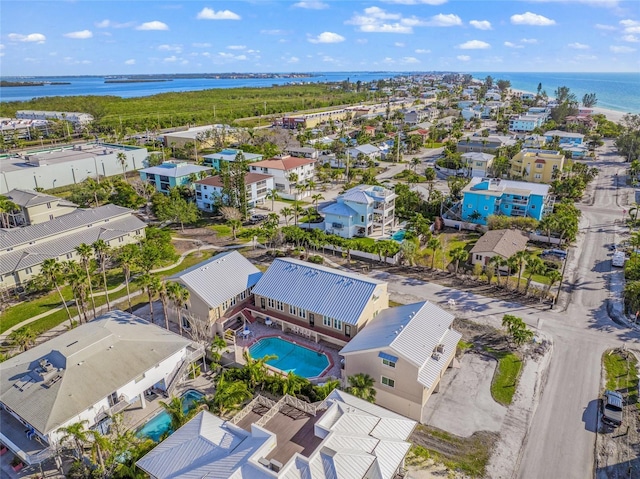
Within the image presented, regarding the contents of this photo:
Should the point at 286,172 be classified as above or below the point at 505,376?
above

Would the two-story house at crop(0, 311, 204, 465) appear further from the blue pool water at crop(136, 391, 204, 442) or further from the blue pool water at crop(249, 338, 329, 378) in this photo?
the blue pool water at crop(249, 338, 329, 378)

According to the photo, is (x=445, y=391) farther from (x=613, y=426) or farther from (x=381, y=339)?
(x=613, y=426)

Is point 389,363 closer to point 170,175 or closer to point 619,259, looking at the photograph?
point 619,259

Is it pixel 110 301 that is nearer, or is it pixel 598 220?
pixel 110 301

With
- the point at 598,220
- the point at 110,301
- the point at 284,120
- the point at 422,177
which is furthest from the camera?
the point at 284,120

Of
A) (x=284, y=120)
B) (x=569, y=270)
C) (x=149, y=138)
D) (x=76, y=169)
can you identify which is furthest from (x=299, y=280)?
(x=284, y=120)

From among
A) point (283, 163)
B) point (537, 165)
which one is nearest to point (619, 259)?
point (537, 165)

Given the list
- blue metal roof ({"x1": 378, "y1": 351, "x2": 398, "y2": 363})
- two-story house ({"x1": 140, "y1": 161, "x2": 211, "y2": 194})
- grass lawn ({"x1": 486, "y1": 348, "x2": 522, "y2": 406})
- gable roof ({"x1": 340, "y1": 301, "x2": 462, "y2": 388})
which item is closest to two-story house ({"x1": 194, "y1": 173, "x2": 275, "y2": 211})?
two-story house ({"x1": 140, "y1": 161, "x2": 211, "y2": 194})
